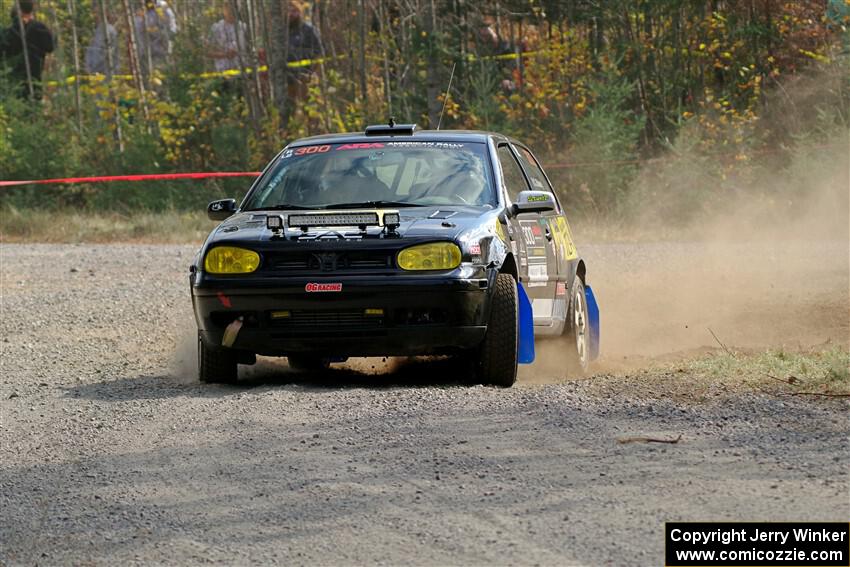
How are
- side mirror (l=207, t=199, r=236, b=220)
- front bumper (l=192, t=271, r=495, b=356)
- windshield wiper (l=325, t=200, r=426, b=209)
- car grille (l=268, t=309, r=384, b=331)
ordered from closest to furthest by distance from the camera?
front bumper (l=192, t=271, r=495, b=356) → car grille (l=268, t=309, r=384, b=331) → windshield wiper (l=325, t=200, r=426, b=209) → side mirror (l=207, t=199, r=236, b=220)

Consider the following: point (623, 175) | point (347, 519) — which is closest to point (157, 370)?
point (347, 519)

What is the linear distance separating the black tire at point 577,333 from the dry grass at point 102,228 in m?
12.4

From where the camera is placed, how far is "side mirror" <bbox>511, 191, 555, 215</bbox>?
29.6 ft

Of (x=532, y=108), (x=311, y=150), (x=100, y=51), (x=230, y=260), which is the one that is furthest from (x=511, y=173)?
(x=100, y=51)

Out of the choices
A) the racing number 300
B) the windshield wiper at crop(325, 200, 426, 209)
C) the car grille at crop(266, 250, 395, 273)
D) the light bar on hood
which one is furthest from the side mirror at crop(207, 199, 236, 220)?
the car grille at crop(266, 250, 395, 273)

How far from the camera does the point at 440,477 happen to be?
19.9 ft

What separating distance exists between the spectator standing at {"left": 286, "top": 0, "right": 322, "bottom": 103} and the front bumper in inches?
735

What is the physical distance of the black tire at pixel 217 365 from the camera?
28.7ft

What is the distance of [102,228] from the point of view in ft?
75.9

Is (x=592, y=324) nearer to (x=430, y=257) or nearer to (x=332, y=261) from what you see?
(x=430, y=257)

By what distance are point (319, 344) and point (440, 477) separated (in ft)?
7.79

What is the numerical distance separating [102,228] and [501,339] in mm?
15940

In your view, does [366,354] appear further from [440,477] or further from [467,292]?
[440,477]

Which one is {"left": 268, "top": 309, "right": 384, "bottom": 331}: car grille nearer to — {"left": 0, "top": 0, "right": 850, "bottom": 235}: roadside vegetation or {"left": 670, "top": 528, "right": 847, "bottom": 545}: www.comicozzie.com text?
{"left": 670, "top": 528, "right": 847, "bottom": 545}: www.comicozzie.com text
